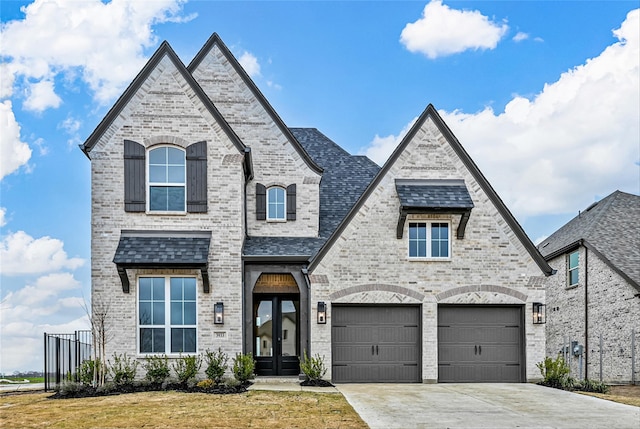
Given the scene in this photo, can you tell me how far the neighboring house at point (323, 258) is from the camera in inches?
719

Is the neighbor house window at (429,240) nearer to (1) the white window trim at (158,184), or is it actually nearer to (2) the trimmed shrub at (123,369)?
(1) the white window trim at (158,184)

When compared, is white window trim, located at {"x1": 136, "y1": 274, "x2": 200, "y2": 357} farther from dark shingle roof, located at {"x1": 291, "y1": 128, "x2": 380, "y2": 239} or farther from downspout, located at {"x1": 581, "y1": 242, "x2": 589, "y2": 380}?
downspout, located at {"x1": 581, "y1": 242, "x2": 589, "y2": 380}

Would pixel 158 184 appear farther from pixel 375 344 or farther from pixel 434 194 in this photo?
pixel 434 194

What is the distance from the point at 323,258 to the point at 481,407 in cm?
652

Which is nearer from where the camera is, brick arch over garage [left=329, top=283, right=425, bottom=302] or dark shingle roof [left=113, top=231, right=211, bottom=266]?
dark shingle roof [left=113, top=231, right=211, bottom=266]

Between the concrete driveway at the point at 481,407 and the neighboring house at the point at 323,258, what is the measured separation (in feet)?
5.12

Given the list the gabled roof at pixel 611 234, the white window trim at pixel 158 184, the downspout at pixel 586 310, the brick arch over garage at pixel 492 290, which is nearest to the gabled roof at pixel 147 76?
the white window trim at pixel 158 184

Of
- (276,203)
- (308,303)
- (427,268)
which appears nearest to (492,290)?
(427,268)

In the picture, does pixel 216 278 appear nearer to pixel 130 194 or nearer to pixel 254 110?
pixel 130 194

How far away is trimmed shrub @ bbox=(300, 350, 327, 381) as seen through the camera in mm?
17969

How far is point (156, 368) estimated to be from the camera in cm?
1766

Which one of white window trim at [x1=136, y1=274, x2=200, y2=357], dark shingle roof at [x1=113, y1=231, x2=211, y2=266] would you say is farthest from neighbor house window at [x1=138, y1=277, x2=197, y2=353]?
dark shingle roof at [x1=113, y1=231, x2=211, y2=266]

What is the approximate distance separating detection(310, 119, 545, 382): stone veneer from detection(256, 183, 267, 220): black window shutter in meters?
3.05

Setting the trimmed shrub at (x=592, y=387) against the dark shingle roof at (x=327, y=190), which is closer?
the trimmed shrub at (x=592, y=387)
